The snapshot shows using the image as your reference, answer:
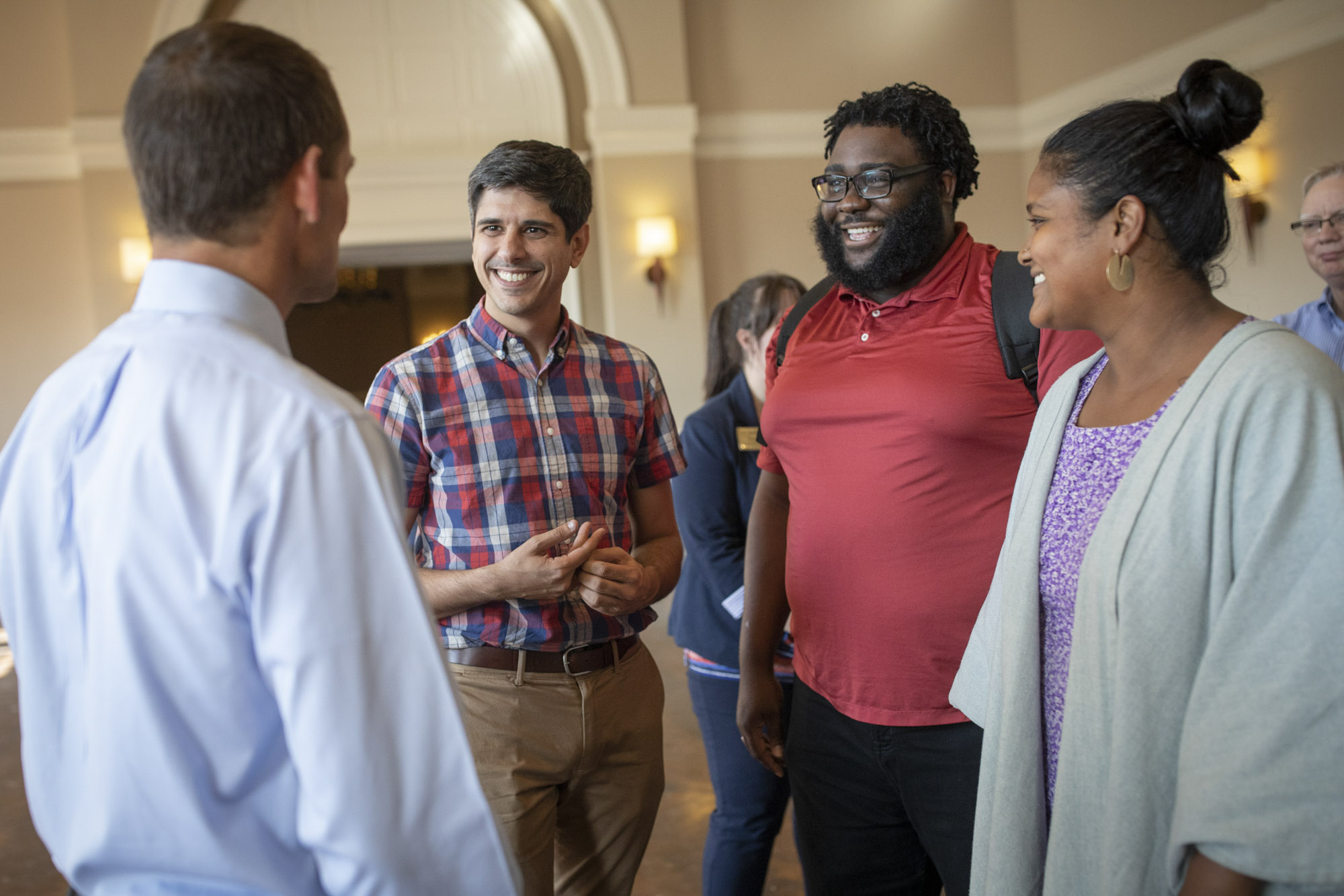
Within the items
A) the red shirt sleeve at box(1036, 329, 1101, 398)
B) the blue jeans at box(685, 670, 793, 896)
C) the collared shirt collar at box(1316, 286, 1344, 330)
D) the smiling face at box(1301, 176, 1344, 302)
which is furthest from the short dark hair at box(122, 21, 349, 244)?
the collared shirt collar at box(1316, 286, 1344, 330)

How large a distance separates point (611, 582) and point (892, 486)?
55cm

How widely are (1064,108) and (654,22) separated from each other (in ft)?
10.7

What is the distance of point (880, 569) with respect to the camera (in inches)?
71.8

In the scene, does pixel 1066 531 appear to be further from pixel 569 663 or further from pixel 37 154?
pixel 37 154

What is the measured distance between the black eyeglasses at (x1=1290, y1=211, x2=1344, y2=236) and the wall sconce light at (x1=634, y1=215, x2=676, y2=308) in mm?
4655

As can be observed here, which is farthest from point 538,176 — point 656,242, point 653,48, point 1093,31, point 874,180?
point 1093,31

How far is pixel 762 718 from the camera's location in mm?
2180

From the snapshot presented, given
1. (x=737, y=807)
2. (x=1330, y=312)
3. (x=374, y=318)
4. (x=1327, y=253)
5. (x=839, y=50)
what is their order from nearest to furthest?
(x=737, y=807) < (x=1327, y=253) < (x=1330, y=312) < (x=839, y=50) < (x=374, y=318)

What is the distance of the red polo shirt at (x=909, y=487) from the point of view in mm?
1772

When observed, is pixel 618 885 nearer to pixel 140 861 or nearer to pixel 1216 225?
pixel 140 861

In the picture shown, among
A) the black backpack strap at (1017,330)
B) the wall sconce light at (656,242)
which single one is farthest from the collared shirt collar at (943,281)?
the wall sconce light at (656,242)

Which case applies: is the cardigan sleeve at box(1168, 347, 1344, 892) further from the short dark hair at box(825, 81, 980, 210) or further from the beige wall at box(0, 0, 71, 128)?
the beige wall at box(0, 0, 71, 128)

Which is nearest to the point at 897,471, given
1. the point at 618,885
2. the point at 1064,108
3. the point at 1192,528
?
the point at 1192,528

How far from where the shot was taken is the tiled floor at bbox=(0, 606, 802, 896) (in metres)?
3.13
